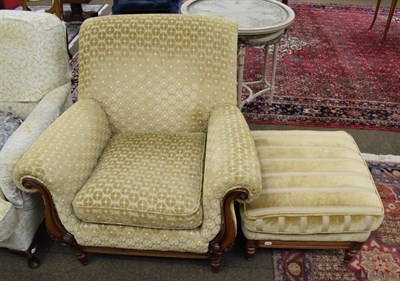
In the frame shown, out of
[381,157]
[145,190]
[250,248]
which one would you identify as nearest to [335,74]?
[381,157]

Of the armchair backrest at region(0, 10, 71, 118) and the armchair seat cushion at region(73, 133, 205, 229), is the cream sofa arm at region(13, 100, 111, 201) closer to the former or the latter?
the armchair seat cushion at region(73, 133, 205, 229)

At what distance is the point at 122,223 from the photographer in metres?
1.40

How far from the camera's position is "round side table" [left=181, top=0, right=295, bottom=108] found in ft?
6.52

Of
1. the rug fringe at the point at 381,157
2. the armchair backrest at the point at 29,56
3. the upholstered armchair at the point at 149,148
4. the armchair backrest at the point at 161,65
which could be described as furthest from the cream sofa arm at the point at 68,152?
the rug fringe at the point at 381,157

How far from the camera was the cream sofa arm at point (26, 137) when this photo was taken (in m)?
1.39

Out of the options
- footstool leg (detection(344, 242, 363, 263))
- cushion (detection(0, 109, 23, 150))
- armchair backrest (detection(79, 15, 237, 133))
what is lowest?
footstool leg (detection(344, 242, 363, 263))

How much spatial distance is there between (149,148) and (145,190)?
0.29m

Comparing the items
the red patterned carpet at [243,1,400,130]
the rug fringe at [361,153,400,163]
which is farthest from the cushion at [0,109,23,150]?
the rug fringe at [361,153,400,163]

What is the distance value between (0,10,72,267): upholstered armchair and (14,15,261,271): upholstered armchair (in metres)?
0.14

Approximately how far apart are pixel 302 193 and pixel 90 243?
2.88ft

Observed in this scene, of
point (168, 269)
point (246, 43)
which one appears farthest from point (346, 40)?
point (168, 269)

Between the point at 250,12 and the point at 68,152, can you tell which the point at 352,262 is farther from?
the point at 250,12

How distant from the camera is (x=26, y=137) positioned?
1.52m

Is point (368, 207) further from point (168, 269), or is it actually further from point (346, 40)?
point (346, 40)
